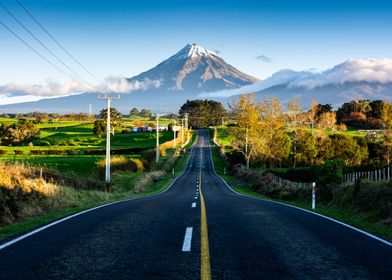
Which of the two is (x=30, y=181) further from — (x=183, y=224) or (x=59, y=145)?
(x=59, y=145)

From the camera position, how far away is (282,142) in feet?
293

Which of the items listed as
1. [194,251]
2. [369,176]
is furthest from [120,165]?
[194,251]

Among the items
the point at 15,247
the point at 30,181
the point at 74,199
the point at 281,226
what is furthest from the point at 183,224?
the point at 74,199

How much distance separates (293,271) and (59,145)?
11255cm

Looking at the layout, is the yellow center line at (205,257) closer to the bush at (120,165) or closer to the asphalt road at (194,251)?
the asphalt road at (194,251)

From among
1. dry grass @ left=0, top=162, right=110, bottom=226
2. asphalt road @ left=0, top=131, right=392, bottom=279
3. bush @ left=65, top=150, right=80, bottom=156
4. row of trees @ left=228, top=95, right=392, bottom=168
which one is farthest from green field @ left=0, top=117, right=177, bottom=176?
asphalt road @ left=0, top=131, right=392, bottom=279

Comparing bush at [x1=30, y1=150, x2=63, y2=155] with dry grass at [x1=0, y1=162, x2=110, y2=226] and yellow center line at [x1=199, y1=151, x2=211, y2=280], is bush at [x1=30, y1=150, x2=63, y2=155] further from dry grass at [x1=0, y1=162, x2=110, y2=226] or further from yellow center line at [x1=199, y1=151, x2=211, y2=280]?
yellow center line at [x1=199, y1=151, x2=211, y2=280]

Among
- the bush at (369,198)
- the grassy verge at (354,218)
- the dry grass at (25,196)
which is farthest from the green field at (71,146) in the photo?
the bush at (369,198)

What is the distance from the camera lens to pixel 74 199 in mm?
19734

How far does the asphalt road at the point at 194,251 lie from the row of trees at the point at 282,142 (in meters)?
72.2

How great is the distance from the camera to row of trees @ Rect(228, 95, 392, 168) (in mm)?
84438

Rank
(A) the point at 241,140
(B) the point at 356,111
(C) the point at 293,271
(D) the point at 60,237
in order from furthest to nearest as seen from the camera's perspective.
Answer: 1. (B) the point at 356,111
2. (A) the point at 241,140
3. (D) the point at 60,237
4. (C) the point at 293,271

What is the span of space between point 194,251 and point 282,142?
8347 cm

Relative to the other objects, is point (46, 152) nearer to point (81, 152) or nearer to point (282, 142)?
point (81, 152)
